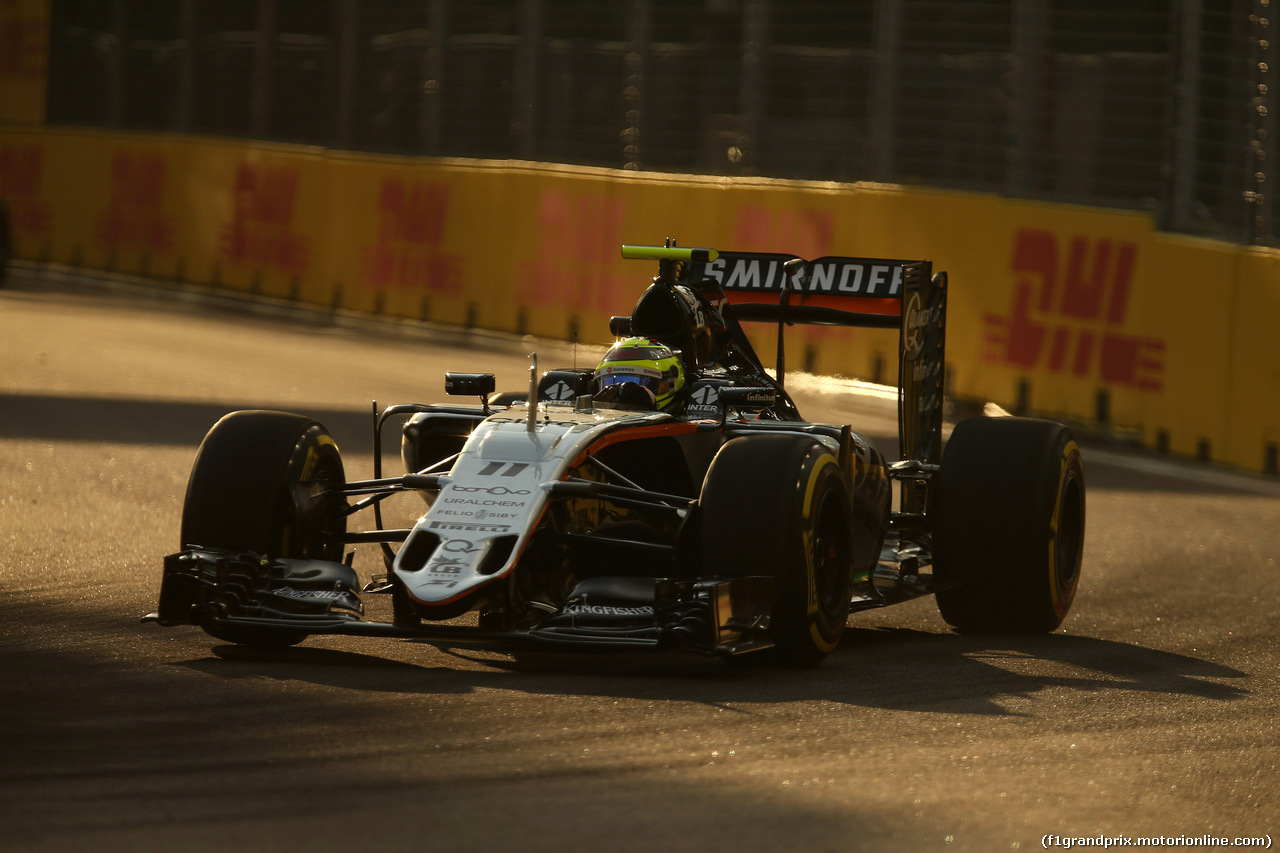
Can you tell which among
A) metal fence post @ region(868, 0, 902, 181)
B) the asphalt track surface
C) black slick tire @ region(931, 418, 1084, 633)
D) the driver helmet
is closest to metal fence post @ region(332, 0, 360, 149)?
metal fence post @ region(868, 0, 902, 181)

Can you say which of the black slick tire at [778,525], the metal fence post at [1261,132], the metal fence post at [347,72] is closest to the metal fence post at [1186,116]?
the metal fence post at [1261,132]

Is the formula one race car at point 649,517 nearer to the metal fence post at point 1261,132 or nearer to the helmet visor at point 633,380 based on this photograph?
the helmet visor at point 633,380

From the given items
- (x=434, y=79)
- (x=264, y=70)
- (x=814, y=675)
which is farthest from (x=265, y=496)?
(x=264, y=70)

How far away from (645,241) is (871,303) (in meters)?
9.91

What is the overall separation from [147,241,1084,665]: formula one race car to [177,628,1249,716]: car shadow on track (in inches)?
6.3

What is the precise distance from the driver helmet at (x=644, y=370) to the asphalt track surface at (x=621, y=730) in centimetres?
131

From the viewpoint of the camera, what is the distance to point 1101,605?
9.56 meters

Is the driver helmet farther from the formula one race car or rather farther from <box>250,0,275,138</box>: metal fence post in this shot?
<box>250,0,275,138</box>: metal fence post

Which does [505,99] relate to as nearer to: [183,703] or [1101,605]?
[1101,605]

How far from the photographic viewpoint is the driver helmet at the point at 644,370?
27.0 feet

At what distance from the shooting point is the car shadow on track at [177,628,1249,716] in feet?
22.0

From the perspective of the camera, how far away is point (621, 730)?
6.00 meters

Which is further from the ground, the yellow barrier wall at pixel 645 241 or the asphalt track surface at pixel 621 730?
the yellow barrier wall at pixel 645 241

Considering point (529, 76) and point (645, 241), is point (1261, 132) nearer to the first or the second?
point (645, 241)
